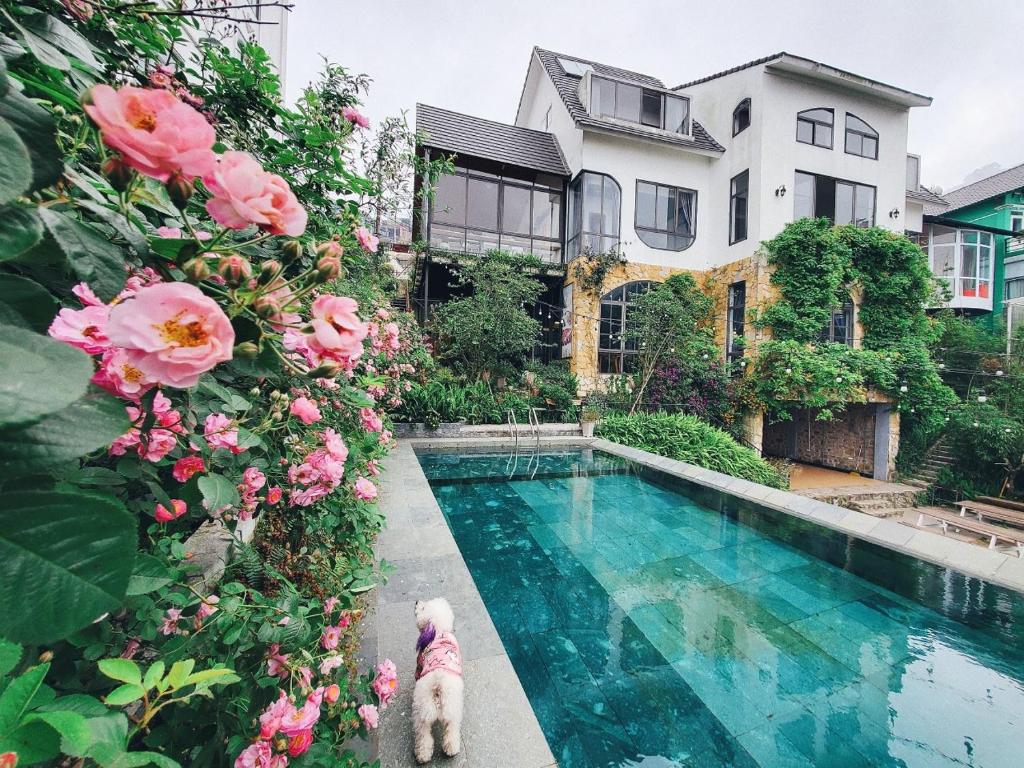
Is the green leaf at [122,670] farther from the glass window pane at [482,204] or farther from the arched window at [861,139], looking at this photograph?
the arched window at [861,139]

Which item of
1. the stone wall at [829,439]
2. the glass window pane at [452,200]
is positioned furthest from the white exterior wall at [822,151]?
the glass window pane at [452,200]

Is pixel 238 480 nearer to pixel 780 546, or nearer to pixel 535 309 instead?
pixel 780 546

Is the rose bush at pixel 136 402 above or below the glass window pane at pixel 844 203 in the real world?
below

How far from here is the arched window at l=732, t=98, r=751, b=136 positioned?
36.1 feet

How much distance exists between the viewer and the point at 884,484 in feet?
35.4

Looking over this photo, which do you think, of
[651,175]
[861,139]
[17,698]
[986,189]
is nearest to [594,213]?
[651,175]

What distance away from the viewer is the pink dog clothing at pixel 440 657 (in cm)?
156

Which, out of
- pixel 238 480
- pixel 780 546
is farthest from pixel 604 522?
pixel 238 480

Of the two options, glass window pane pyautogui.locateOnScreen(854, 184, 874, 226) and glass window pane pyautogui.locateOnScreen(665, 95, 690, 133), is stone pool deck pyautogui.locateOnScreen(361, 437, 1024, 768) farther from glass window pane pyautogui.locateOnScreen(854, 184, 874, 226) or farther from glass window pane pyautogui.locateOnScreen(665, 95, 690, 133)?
glass window pane pyautogui.locateOnScreen(665, 95, 690, 133)

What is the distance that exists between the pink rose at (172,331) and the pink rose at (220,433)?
61 centimetres

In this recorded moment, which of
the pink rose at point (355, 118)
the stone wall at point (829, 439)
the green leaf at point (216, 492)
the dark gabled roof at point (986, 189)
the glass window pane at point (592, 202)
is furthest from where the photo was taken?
the dark gabled roof at point (986, 189)

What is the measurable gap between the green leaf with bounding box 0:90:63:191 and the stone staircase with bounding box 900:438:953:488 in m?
15.4

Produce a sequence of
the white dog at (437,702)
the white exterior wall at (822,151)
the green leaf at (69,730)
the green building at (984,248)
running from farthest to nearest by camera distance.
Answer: the green building at (984,248), the white exterior wall at (822,151), the white dog at (437,702), the green leaf at (69,730)

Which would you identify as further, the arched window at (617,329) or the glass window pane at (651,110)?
the glass window pane at (651,110)
